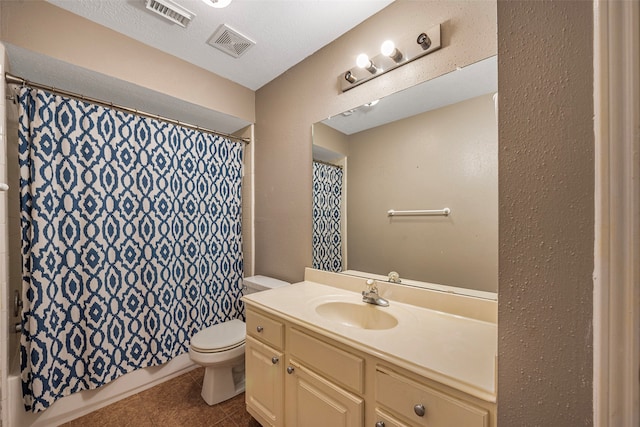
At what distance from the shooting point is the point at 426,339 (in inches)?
37.3

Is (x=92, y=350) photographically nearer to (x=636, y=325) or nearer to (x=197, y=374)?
(x=197, y=374)

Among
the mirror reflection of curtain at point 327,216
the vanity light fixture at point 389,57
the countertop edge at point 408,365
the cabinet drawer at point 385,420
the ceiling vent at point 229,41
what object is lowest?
the cabinet drawer at point 385,420

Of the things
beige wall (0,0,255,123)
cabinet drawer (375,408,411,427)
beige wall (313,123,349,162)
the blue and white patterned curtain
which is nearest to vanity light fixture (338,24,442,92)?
beige wall (313,123,349,162)

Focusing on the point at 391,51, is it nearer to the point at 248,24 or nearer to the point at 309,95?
the point at 309,95

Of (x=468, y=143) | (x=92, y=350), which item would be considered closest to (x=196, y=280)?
(x=92, y=350)

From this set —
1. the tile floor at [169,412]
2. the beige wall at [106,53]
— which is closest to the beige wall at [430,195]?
the tile floor at [169,412]

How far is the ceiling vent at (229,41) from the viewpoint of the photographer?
5.27ft

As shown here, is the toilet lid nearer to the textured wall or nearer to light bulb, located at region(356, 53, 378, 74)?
the textured wall

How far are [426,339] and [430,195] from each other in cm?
68

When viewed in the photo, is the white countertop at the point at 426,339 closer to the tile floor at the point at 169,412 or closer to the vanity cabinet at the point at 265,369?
the vanity cabinet at the point at 265,369

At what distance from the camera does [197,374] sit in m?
2.00

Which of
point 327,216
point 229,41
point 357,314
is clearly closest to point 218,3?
point 229,41

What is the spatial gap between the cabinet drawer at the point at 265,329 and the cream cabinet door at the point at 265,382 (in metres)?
0.04

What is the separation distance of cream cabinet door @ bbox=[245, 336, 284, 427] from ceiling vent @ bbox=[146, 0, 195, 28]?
190 centimetres
